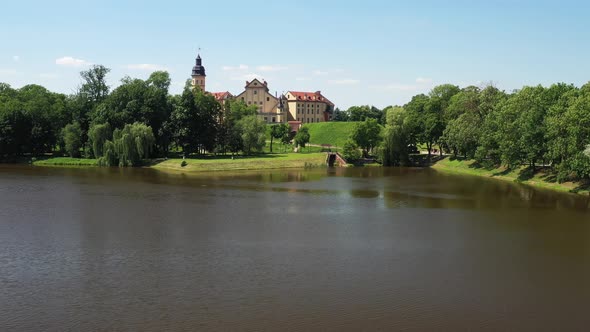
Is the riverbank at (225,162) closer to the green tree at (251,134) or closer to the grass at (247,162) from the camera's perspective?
the grass at (247,162)

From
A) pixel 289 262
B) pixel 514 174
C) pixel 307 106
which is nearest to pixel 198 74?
pixel 307 106

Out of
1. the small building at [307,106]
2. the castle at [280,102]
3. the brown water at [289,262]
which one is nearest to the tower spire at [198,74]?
the castle at [280,102]

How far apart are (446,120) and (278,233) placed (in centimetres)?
5418

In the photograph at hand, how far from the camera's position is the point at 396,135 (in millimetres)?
72500

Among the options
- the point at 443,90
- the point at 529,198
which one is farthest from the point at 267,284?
the point at 443,90

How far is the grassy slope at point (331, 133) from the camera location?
313ft

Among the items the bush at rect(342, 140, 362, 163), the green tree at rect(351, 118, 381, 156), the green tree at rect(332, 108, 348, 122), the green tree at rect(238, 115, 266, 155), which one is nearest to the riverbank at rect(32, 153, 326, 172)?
the green tree at rect(238, 115, 266, 155)

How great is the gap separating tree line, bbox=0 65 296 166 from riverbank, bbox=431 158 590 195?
85.6 feet

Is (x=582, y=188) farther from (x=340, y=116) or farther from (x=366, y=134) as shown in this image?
(x=340, y=116)

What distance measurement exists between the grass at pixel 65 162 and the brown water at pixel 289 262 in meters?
26.4

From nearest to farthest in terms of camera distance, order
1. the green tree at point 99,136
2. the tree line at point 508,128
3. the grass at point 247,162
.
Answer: the tree line at point 508,128, the grass at point 247,162, the green tree at point 99,136

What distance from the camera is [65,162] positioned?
227 ft

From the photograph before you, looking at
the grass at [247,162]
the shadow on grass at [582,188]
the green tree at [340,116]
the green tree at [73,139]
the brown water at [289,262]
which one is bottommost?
the brown water at [289,262]

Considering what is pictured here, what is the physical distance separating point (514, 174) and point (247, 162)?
105ft
